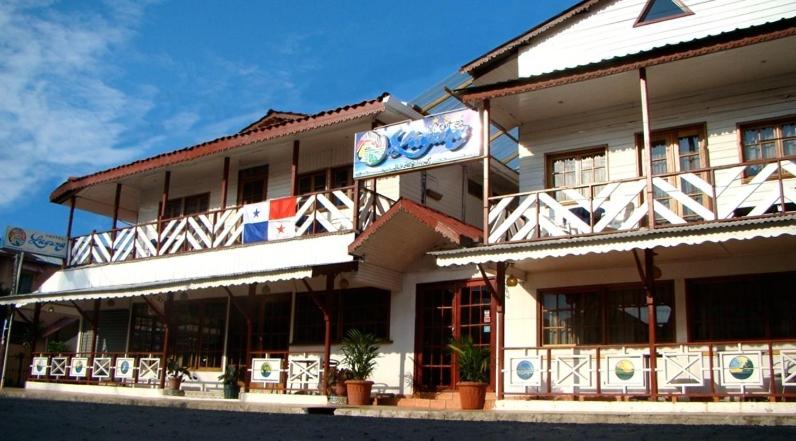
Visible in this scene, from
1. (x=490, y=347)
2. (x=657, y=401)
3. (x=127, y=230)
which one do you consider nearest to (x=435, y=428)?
(x=657, y=401)

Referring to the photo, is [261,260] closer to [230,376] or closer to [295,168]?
[295,168]

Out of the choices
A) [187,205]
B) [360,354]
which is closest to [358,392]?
[360,354]

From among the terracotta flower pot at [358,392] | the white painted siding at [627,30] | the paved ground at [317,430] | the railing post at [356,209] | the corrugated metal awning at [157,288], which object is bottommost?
the paved ground at [317,430]

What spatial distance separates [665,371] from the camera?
481 inches

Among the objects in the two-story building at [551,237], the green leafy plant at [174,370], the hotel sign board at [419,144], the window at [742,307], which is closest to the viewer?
the two-story building at [551,237]

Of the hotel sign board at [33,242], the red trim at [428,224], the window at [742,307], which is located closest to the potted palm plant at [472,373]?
the red trim at [428,224]

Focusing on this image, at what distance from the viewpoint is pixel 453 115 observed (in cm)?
1512

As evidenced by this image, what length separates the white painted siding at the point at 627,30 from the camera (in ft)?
47.2

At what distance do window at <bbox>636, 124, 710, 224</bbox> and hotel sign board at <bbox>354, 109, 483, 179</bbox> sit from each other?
327 cm

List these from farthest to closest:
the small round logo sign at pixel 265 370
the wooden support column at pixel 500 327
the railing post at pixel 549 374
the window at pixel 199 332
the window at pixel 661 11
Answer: the window at pixel 199 332 → the small round logo sign at pixel 265 370 → the window at pixel 661 11 → the wooden support column at pixel 500 327 → the railing post at pixel 549 374

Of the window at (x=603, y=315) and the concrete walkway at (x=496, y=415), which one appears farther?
the window at (x=603, y=315)

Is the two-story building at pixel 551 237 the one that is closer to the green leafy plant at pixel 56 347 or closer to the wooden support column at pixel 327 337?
the wooden support column at pixel 327 337

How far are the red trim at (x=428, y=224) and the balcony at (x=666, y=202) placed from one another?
0.59 metres

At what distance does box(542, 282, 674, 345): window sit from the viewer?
1423cm
